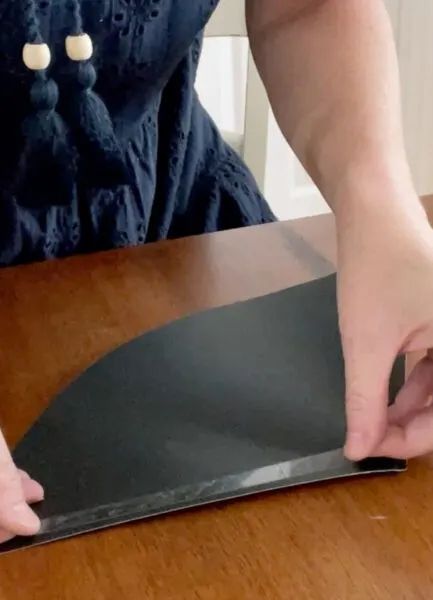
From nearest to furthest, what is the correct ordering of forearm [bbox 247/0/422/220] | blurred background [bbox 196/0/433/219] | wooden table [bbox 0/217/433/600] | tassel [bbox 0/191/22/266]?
wooden table [bbox 0/217/433/600] < forearm [bbox 247/0/422/220] < tassel [bbox 0/191/22/266] < blurred background [bbox 196/0/433/219]

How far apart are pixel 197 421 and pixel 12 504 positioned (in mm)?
122

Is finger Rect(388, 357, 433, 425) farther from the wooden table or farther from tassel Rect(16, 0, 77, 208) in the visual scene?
tassel Rect(16, 0, 77, 208)

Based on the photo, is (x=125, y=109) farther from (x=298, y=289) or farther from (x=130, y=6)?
(x=298, y=289)

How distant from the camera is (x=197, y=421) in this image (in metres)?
A: 0.54

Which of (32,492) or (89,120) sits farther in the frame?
(89,120)

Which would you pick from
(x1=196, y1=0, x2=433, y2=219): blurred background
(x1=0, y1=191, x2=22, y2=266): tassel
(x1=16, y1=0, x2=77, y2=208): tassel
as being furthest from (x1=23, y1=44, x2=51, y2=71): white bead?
(x1=196, y1=0, x2=433, y2=219): blurred background

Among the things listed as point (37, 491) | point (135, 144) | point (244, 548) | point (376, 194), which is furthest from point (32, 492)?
point (135, 144)

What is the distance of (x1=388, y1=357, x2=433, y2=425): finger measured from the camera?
20.6 inches

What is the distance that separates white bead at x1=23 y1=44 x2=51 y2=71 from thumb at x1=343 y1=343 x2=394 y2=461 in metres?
0.29

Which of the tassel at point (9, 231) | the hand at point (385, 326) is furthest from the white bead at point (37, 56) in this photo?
the hand at point (385, 326)

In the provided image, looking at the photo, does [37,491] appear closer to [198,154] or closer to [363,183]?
[363,183]

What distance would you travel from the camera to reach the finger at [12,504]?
1.49ft


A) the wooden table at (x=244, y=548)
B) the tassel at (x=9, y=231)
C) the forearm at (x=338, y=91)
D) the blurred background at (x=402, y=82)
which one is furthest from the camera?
the blurred background at (x=402, y=82)

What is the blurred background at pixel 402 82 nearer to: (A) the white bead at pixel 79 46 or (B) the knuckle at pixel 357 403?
A: (A) the white bead at pixel 79 46
